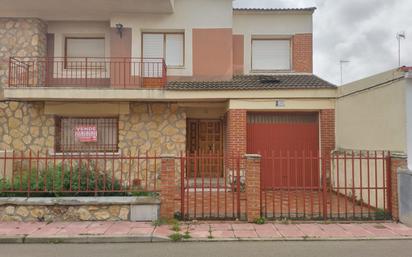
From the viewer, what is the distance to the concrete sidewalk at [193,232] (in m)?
6.40

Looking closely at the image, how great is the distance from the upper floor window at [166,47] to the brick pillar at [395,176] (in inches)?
311

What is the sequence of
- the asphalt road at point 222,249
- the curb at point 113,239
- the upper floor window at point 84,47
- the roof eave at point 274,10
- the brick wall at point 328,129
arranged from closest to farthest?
the asphalt road at point 222,249 < the curb at point 113,239 < the brick wall at point 328,129 < the upper floor window at point 84,47 < the roof eave at point 274,10

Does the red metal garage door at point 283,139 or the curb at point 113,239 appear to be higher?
the red metal garage door at point 283,139

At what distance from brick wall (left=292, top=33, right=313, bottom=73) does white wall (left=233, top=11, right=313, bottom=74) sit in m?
0.29

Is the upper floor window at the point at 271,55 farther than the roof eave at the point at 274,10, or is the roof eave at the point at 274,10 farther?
the upper floor window at the point at 271,55

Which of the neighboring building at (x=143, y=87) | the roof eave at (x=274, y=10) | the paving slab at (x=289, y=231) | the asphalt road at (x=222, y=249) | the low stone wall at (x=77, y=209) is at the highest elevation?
the roof eave at (x=274, y=10)

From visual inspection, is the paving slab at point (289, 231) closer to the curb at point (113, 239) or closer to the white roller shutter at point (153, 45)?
the curb at point (113, 239)

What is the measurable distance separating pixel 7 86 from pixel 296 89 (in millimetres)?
10213

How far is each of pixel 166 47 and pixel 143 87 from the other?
2.00 meters

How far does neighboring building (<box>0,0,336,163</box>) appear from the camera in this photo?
36.3ft

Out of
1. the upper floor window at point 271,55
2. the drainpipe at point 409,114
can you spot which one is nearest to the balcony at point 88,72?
the upper floor window at point 271,55

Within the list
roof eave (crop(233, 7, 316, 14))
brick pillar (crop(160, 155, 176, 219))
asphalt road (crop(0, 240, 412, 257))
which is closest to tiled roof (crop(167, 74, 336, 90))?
roof eave (crop(233, 7, 316, 14))

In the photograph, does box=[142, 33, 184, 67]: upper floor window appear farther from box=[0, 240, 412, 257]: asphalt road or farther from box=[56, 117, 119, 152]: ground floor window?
box=[0, 240, 412, 257]: asphalt road

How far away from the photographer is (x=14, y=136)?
39.4 ft
